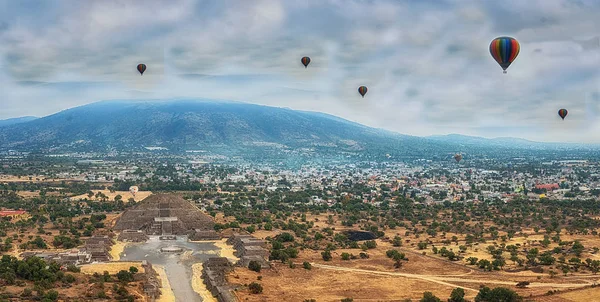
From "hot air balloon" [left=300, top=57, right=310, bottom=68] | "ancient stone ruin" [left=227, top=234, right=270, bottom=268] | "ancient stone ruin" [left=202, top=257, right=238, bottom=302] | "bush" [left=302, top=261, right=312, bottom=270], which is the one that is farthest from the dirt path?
"hot air balloon" [left=300, top=57, right=310, bottom=68]

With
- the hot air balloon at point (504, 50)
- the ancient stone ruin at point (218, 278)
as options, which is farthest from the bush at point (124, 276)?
the hot air balloon at point (504, 50)

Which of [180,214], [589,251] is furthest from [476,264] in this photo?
[180,214]

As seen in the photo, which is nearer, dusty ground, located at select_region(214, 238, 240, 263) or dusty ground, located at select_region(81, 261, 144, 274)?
dusty ground, located at select_region(81, 261, 144, 274)

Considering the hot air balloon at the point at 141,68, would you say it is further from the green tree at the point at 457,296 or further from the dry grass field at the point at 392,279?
the green tree at the point at 457,296

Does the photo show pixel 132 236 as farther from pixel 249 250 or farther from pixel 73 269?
pixel 73 269

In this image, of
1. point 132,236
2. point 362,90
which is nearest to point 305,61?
point 362,90

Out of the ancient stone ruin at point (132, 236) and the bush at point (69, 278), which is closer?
the bush at point (69, 278)

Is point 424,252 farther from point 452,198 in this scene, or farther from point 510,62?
point 452,198

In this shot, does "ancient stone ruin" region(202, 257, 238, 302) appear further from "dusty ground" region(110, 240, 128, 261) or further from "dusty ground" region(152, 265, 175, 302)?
"dusty ground" region(110, 240, 128, 261)
